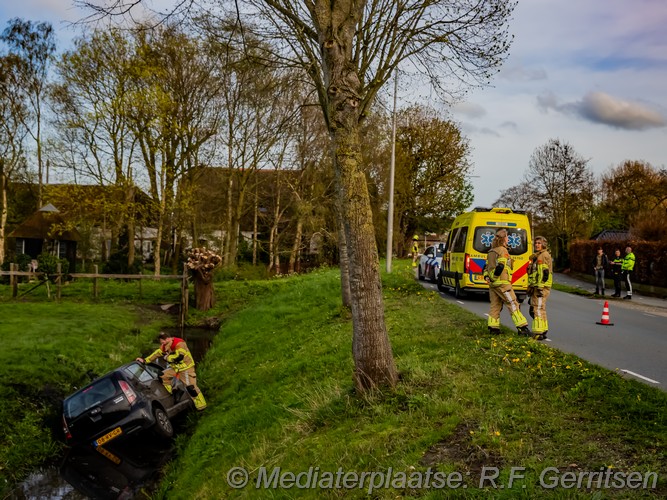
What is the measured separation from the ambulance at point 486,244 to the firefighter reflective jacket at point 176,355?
29.2 feet

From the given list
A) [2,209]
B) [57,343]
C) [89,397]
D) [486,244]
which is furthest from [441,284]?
[2,209]

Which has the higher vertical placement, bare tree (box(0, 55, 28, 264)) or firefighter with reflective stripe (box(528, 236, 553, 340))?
bare tree (box(0, 55, 28, 264))

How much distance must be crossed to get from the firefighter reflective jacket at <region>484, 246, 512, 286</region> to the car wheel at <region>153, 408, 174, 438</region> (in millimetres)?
6886

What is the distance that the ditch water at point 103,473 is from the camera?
10047 mm

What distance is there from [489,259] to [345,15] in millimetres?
5157

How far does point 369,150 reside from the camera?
40.0 meters

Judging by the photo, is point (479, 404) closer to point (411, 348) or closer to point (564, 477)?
point (564, 477)

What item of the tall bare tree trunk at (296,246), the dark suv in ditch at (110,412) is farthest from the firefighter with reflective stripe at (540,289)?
the tall bare tree trunk at (296,246)

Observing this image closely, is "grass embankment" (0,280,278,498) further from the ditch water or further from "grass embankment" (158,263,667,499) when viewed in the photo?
"grass embankment" (158,263,667,499)

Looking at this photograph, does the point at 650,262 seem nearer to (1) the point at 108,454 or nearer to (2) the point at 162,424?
(2) the point at 162,424

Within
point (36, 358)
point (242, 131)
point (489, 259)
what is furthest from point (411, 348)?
point (242, 131)

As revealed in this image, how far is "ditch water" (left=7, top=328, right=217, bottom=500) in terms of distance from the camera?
10.0 m

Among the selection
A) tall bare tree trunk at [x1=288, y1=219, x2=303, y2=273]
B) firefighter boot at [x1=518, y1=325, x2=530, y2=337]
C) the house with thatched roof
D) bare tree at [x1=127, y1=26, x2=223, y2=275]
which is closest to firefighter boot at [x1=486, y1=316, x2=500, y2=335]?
firefighter boot at [x1=518, y1=325, x2=530, y2=337]

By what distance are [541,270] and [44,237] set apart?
35.8 meters
